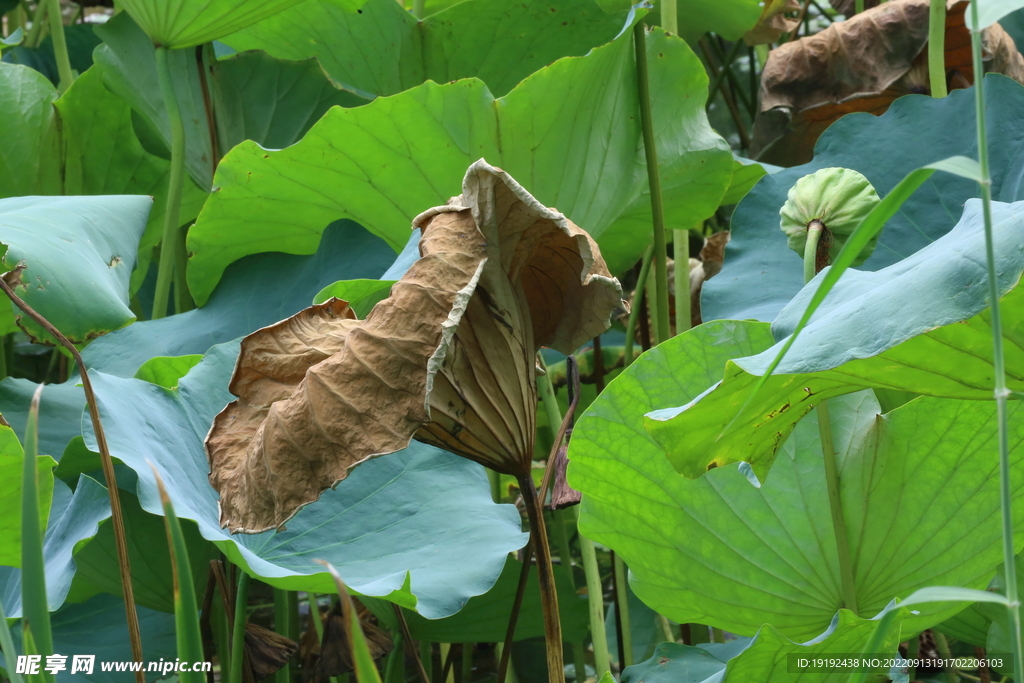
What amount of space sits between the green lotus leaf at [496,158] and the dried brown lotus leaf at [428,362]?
1.22 ft

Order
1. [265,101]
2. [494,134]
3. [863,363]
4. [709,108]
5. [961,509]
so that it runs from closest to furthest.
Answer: [863,363], [961,509], [494,134], [265,101], [709,108]

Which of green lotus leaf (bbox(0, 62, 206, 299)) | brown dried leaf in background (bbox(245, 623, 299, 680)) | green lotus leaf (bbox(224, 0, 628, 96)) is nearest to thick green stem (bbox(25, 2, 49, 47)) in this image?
green lotus leaf (bbox(0, 62, 206, 299))

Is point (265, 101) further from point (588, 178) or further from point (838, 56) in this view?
point (838, 56)

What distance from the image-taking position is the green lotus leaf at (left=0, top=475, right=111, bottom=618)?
2.05 ft

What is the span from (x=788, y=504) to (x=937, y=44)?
0.65 meters

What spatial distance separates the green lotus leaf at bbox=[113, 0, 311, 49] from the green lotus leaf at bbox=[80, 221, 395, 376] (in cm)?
25

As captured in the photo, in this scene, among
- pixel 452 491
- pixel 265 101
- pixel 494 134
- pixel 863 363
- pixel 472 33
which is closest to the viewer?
pixel 863 363

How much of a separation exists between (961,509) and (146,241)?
3.67 feet

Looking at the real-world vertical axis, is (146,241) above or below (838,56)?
below

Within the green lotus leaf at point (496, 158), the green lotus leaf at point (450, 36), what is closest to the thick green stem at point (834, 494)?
the green lotus leaf at point (496, 158)

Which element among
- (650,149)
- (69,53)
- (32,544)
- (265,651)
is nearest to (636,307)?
(650,149)

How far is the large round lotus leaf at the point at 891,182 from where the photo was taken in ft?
3.02

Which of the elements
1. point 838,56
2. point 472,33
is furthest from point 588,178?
point 838,56

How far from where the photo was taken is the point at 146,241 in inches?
50.0
